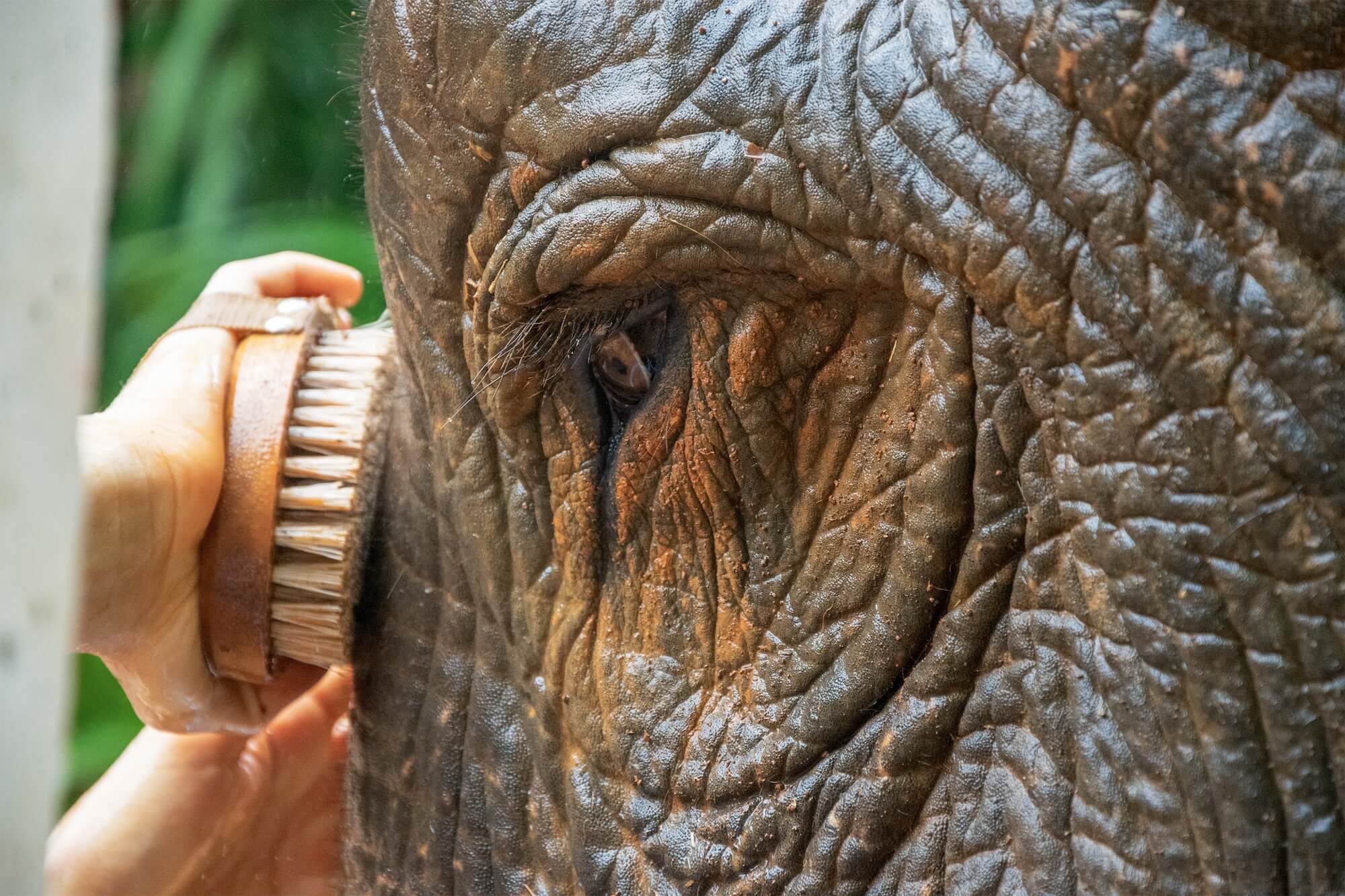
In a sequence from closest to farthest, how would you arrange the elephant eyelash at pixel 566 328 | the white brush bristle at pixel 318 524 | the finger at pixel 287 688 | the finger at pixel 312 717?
the elephant eyelash at pixel 566 328 < the white brush bristle at pixel 318 524 < the finger at pixel 287 688 < the finger at pixel 312 717

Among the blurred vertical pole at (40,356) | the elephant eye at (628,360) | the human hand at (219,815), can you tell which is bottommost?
the human hand at (219,815)

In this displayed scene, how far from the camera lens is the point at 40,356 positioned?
37 cm

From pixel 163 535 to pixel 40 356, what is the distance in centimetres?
111

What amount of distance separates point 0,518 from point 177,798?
157 centimetres

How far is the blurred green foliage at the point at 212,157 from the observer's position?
305 cm

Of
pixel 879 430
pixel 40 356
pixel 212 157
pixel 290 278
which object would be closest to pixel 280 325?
pixel 290 278

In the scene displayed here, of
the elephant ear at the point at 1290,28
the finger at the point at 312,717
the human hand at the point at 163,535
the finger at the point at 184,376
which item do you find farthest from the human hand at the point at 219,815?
the elephant ear at the point at 1290,28

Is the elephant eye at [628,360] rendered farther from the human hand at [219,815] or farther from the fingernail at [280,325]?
the human hand at [219,815]

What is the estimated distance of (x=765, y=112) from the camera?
3.25 ft

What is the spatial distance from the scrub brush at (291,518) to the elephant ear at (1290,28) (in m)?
0.97

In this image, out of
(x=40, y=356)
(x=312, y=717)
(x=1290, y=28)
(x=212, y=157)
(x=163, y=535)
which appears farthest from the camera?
(x=212, y=157)

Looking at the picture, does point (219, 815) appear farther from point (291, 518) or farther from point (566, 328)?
point (566, 328)

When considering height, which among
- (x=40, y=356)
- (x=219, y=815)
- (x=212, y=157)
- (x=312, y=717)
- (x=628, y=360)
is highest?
(x=212, y=157)

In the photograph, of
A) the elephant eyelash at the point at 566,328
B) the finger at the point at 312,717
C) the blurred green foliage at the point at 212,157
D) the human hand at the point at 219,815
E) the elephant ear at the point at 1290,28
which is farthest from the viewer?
the blurred green foliage at the point at 212,157
